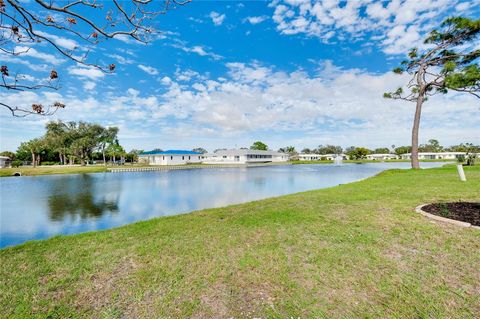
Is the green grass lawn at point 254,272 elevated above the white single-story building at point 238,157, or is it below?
below

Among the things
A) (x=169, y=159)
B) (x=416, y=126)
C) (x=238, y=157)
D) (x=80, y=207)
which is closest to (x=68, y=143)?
(x=169, y=159)

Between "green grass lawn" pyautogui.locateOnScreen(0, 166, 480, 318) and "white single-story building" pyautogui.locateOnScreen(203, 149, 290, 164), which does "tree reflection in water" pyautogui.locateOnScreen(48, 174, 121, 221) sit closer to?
"green grass lawn" pyautogui.locateOnScreen(0, 166, 480, 318)

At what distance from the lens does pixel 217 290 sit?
8.24 feet

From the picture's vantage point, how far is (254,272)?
2.85 metres

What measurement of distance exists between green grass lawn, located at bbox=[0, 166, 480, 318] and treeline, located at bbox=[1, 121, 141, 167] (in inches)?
1779

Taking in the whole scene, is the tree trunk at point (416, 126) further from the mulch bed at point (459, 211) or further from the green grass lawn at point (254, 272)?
the green grass lawn at point (254, 272)

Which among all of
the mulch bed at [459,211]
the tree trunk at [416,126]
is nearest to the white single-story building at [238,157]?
the tree trunk at [416,126]

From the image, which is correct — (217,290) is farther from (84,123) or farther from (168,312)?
(84,123)

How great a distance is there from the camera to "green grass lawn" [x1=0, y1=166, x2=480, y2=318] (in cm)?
222

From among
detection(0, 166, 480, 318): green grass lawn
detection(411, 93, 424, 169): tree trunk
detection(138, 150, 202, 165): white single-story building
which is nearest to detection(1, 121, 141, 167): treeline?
detection(138, 150, 202, 165): white single-story building

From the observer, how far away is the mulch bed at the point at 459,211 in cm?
446

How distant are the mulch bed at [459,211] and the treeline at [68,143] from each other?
1910 inches

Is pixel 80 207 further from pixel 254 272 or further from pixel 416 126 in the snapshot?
pixel 416 126

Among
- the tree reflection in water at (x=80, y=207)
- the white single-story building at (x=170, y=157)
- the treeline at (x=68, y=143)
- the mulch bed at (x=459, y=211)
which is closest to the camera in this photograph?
the mulch bed at (x=459, y=211)
